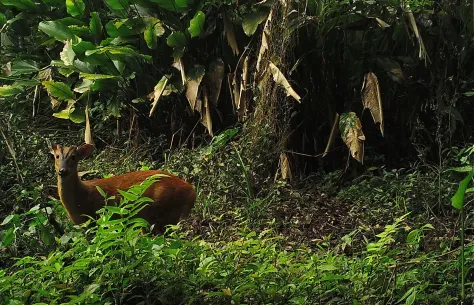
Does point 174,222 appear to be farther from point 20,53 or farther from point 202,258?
point 20,53

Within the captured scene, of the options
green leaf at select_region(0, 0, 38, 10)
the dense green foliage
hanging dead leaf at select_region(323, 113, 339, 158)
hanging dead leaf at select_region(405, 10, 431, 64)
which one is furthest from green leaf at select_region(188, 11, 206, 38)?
green leaf at select_region(0, 0, 38, 10)

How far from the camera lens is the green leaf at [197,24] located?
24.6ft

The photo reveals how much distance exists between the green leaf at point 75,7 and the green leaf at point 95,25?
31 centimetres

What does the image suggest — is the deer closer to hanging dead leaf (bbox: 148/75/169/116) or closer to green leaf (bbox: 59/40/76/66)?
hanging dead leaf (bbox: 148/75/169/116)

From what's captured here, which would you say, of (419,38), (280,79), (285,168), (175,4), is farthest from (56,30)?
(419,38)

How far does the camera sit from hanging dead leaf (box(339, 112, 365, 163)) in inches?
257

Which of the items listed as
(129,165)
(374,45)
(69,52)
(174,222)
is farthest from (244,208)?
(69,52)

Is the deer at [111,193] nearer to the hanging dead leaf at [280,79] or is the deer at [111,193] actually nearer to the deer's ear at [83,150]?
the deer's ear at [83,150]

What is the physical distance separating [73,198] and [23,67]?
364 centimetres

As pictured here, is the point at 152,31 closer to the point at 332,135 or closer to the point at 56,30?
the point at 56,30

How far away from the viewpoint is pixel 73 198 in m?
5.62

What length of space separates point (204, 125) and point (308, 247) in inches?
100

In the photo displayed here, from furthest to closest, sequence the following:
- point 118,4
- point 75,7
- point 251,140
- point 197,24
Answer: point 75,7 < point 118,4 < point 197,24 < point 251,140

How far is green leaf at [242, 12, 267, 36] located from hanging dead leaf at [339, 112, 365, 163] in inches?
48.1
